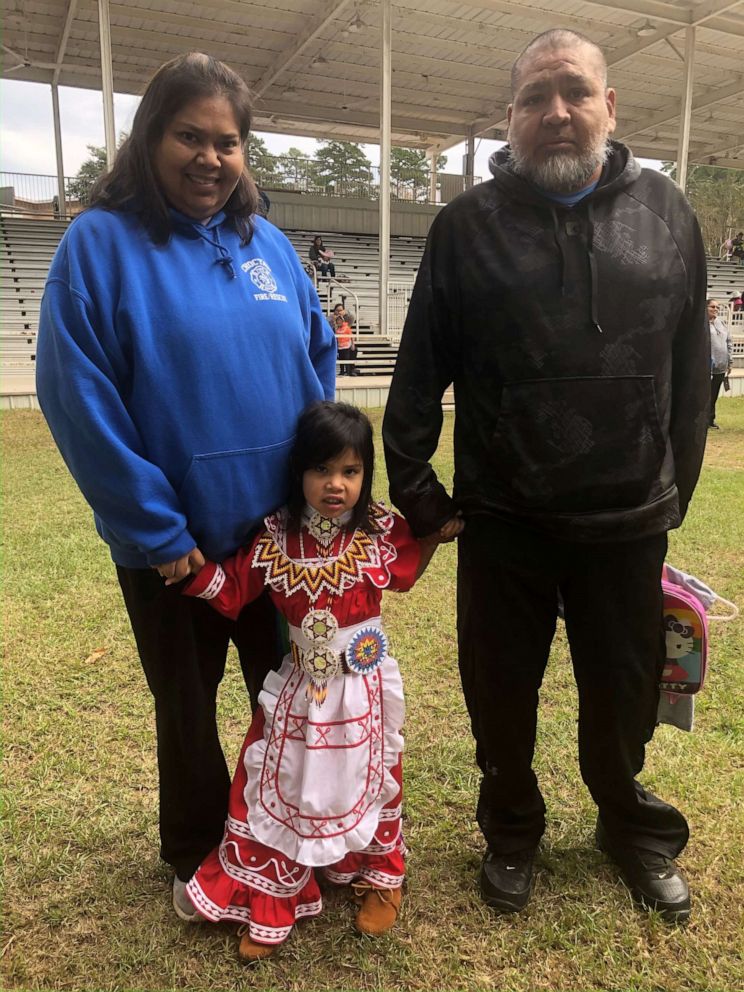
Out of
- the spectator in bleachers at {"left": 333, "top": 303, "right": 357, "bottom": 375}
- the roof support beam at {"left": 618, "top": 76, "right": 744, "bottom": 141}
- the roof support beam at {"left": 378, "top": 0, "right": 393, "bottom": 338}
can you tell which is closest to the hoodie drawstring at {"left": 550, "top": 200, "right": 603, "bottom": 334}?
the spectator in bleachers at {"left": 333, "top": 303, "right": 357, "bottom": 375}

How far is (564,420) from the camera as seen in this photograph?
172 cm

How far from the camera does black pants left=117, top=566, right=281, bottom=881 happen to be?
5.82ft

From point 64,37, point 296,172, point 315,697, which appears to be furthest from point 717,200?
point 315,697

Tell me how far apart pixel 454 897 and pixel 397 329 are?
48.1ft

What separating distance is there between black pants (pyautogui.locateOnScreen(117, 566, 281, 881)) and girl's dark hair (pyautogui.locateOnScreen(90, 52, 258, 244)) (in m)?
0.81

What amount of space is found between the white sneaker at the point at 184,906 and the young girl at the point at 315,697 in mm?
79

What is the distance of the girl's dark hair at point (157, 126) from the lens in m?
1.52

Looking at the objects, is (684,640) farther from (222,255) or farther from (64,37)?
(64,37)

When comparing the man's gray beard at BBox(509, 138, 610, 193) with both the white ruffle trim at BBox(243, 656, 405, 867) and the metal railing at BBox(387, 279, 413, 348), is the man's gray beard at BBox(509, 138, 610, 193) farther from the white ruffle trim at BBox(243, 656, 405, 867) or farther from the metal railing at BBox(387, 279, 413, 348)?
the metal railing at BBox(387, 279, 413, 348)

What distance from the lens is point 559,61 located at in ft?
5.60

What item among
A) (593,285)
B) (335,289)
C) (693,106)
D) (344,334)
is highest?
(693,106)

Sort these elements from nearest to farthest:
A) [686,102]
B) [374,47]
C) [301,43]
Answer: [301,43] → [374,47] → [686,102]

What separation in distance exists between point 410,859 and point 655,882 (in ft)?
2.19

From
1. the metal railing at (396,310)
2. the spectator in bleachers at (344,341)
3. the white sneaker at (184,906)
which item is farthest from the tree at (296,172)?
the white sneaker at (184,906)
